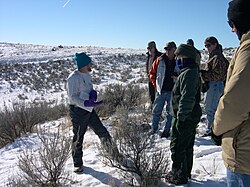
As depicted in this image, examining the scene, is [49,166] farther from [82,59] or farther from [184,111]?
[184,111]

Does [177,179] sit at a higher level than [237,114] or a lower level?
lower

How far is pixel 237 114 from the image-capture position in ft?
6.64

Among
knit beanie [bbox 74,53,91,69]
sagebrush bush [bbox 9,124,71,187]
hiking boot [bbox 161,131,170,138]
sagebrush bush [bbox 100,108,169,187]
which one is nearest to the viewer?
sagebrush bush [bbox 100,108,169,187]

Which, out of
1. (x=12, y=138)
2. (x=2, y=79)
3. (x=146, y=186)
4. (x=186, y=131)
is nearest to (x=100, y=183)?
(x=146, y=186)

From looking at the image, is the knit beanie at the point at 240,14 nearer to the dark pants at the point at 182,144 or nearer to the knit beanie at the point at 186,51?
the knit beanie at the point at 186,51

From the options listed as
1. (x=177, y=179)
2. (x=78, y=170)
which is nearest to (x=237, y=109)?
(x=177, y=179)

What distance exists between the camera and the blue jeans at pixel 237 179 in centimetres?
209

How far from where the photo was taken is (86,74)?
4938 millimetres

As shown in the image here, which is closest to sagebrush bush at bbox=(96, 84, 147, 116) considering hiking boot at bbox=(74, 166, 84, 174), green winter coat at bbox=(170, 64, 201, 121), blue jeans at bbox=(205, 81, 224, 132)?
blue jeans at bbox=(205, 81, 224, 132)

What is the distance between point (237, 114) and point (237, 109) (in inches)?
1.3

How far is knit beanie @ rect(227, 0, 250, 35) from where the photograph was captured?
2088 mm

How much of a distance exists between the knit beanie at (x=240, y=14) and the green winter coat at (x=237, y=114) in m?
0.13

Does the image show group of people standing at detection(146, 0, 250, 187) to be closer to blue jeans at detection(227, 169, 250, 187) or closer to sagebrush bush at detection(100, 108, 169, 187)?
blue jeans at detection(227, 169, 250, 187)

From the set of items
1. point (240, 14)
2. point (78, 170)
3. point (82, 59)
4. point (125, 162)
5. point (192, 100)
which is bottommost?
point (78, 170)
